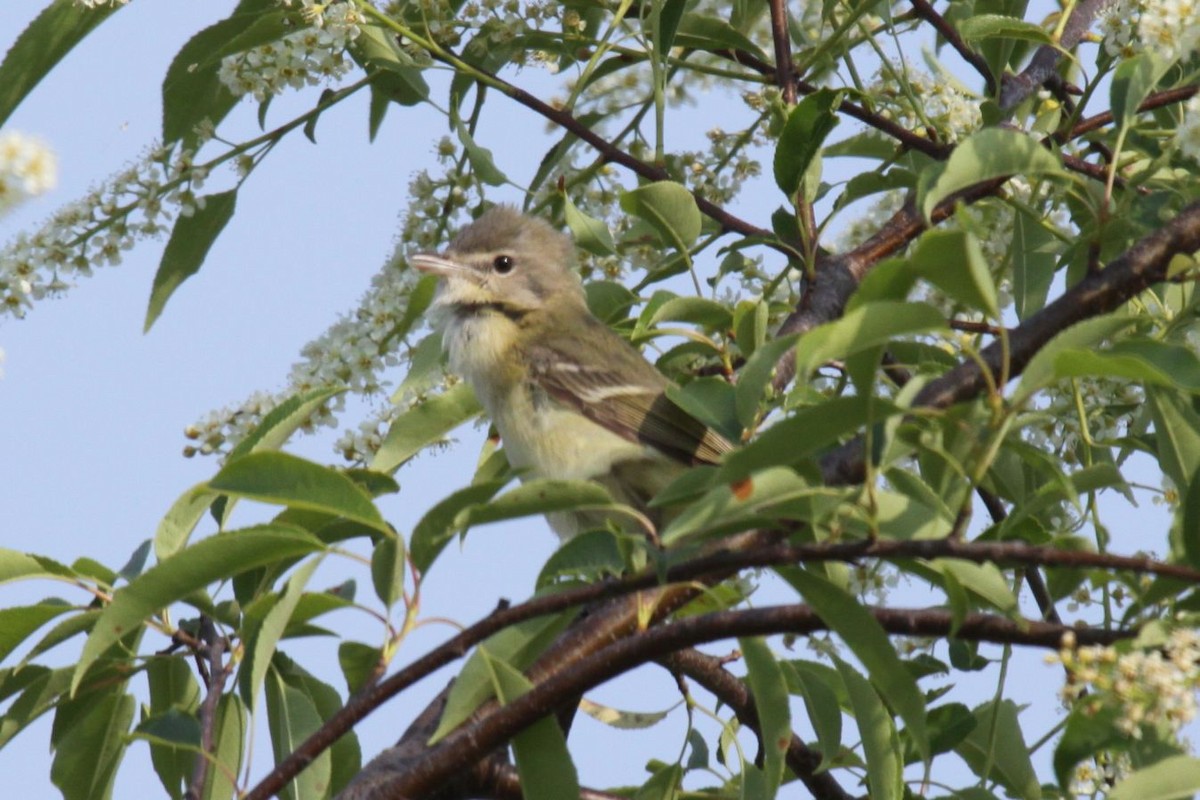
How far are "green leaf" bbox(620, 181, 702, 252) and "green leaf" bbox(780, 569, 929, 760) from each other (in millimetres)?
1187

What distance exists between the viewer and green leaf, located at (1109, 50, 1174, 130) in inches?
99.1

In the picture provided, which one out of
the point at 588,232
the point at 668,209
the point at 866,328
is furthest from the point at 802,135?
the point at 866,328

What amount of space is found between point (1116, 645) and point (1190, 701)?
Result: 5.5 inches

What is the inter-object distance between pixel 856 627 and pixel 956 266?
56cm

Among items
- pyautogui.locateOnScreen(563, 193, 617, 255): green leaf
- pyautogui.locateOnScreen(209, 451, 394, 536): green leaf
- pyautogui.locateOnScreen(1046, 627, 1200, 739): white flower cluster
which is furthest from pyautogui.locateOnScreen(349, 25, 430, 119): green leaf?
pyautogui.locateOnScreen(1046, 627, 1200, 739): white flower cluster

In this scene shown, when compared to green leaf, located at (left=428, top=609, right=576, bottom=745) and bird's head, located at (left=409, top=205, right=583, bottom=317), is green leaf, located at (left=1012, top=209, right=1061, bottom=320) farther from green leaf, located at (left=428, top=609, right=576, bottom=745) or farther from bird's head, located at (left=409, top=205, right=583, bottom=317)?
bird's head, located at (left=409, top=205, right=583, bottom=317)

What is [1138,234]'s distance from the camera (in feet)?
9.42

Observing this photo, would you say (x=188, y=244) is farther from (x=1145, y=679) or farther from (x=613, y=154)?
(x=1145, y=679)

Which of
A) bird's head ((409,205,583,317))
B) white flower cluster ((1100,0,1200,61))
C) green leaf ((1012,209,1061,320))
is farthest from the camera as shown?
bird's head ((409,205,583,317))

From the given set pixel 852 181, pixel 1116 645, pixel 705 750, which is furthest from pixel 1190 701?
pixel 852 181

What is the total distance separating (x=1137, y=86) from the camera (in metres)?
2.52

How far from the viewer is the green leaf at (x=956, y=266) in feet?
5.66

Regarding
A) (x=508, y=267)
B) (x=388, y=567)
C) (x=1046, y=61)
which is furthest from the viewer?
(x=508, y=267)

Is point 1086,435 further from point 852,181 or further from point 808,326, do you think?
point 852,181
